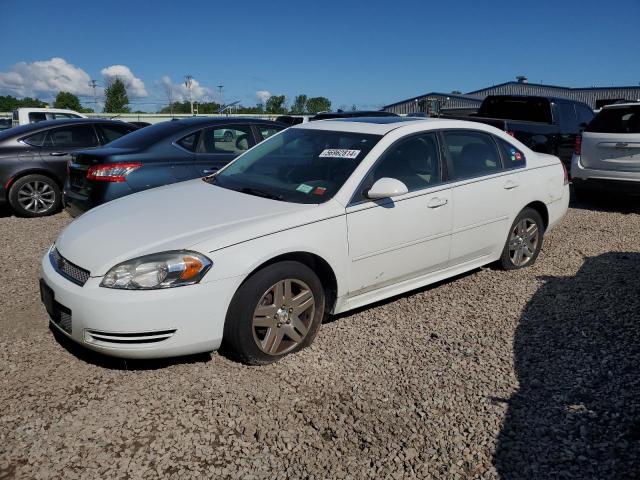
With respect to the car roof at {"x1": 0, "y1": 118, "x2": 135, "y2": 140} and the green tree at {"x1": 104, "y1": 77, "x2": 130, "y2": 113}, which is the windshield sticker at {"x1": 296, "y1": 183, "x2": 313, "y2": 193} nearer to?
the car roof at {"x1": 0, "y1": 118, "x2": 135, "y2": 140}

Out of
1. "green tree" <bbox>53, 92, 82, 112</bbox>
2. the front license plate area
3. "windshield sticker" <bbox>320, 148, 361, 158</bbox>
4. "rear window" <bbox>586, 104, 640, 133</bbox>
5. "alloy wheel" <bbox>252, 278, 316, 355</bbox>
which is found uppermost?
"green tree" <bbox>53, 92, 82, 112</bbox>

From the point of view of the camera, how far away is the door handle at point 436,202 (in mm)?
4114

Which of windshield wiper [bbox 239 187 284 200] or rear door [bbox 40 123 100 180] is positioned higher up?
rear door [bbox 40 123 100 180]

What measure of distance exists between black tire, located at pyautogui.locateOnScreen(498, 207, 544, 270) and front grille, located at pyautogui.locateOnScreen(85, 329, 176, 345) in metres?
3.31

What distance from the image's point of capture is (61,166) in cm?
819

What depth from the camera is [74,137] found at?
8.42 m

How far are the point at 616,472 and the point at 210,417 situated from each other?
6.50ft

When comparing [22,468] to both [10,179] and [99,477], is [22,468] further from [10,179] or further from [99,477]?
[10,179]

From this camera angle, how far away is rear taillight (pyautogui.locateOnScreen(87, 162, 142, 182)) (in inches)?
232

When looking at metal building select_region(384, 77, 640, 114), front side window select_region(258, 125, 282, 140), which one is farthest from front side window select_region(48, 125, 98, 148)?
metal building select_region(384, 77, 640, 114)

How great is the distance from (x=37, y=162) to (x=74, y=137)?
2.36ft

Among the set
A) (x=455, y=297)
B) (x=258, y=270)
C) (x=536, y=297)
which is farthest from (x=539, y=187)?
(x=258, y=270)

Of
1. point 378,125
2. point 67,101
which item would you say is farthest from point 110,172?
point 67,101

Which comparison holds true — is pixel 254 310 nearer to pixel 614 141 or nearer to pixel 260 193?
pixel 260 193
